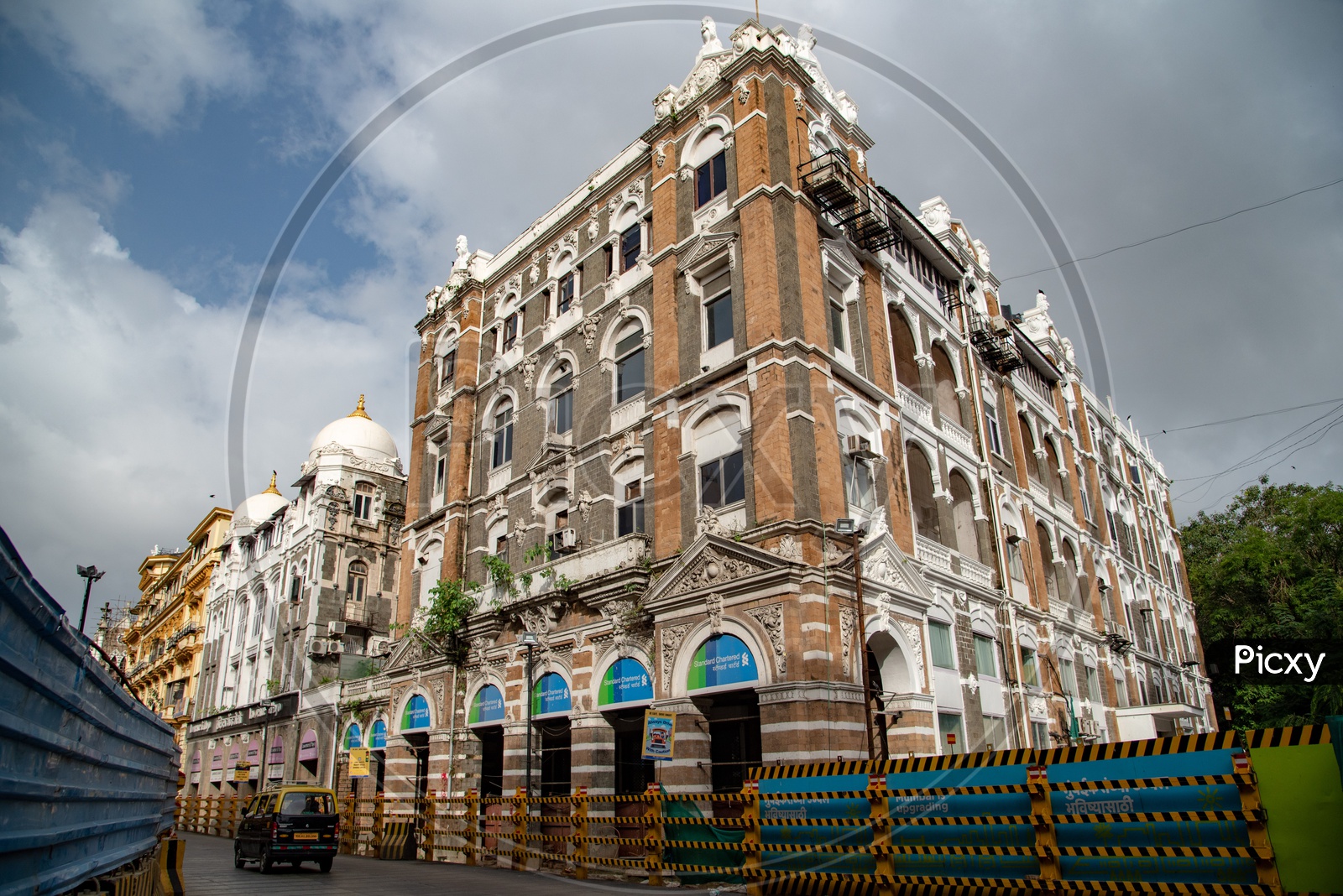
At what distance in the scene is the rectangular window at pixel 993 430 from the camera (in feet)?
105

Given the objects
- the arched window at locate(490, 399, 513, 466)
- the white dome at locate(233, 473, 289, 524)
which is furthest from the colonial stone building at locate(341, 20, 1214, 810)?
the white dome at locate(233, 473, 289, 524)

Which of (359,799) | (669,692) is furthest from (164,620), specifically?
(669,692)

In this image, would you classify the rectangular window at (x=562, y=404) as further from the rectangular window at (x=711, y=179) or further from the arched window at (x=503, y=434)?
the rectangular window at (x=711, y=179)

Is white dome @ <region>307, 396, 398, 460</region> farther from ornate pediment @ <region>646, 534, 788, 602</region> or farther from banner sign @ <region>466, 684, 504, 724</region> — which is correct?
ornate pediment @ <region>646, 534, 788, 602</region>

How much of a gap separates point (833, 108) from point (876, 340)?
25.1ft

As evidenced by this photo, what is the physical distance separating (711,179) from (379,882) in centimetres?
1987

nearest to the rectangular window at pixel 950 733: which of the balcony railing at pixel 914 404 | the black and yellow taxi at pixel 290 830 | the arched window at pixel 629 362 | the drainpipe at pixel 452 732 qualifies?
the balcony railing at pixel 914 404

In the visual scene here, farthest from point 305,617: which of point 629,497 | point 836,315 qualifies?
point 836,315

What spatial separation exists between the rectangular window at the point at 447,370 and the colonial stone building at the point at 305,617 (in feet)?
40.8

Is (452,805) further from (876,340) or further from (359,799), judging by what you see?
(876,340)

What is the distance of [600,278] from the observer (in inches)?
1143

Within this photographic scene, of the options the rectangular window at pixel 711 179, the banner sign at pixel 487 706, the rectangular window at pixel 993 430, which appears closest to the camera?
the rectangular window at pixel 711 179

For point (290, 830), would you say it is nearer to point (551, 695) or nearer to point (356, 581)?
point (551, 695)

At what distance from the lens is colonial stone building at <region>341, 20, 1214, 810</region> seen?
1975 cm
